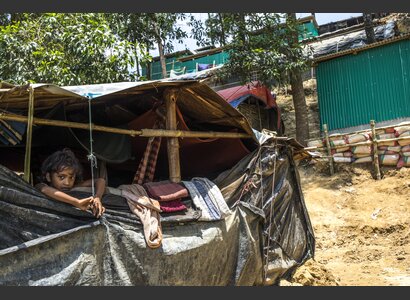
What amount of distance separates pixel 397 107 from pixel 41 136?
9627mm

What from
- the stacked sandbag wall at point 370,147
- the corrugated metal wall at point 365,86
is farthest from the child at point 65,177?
the corrugated metal wall at point 365,86

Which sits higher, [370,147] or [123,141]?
[123,141]

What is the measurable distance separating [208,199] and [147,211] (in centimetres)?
91

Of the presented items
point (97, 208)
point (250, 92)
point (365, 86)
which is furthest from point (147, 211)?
point (365, 86)

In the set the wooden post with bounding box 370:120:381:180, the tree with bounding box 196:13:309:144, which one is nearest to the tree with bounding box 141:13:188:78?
the tree with bounding box 196:13:309:144

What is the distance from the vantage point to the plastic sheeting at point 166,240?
339cm

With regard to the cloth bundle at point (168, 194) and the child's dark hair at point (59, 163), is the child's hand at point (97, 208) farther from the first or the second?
the cloth bundle at point (168, 194)

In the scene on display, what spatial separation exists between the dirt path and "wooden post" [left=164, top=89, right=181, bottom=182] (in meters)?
2.15

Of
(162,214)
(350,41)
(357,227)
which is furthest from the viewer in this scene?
(350,41)

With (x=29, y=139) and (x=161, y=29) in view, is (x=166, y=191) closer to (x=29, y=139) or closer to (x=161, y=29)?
(x=29, y=139)

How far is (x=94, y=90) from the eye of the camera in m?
4.06

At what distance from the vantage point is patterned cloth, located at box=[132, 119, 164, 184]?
15.9 ft

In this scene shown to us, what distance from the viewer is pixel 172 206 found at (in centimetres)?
444

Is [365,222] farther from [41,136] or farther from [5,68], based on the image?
[5,68]
